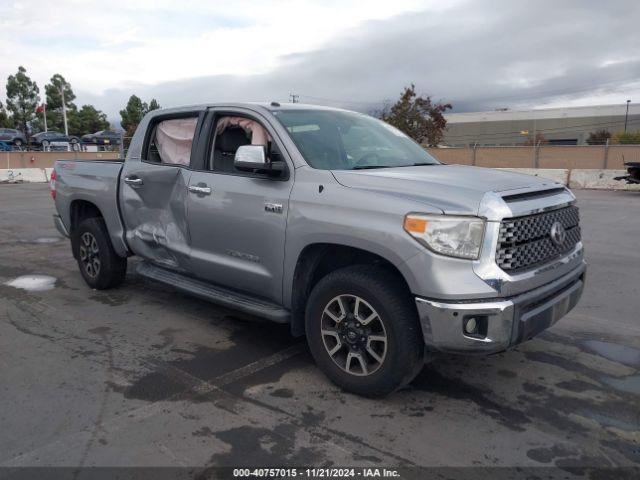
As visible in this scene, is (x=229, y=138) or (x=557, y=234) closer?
(x=557, y=234)

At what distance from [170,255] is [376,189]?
233cm

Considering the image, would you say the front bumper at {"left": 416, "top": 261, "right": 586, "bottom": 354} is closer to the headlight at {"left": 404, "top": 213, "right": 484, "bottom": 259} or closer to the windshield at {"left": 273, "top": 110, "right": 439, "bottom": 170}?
the headlight at {"left": 404, "top": 213, "right": 484, "bottom": 259}

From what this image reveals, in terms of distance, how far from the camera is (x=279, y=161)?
4.04 m

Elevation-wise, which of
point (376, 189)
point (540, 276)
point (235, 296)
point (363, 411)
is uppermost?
point (376, 189)

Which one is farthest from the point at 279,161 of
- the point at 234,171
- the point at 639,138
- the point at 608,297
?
the point at 639,138

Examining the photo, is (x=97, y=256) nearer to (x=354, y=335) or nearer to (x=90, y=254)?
(x=90, y=254)

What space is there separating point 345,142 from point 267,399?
208 centimetres

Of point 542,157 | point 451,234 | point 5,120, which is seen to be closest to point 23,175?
point 542,157

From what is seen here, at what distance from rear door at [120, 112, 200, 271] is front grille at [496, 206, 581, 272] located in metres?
2.69

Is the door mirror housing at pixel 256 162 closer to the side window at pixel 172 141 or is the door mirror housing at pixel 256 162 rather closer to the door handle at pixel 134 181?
the side window at pixel 172 141

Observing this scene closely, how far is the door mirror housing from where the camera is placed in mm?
3836

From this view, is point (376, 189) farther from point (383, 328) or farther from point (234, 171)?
point (234, 171)

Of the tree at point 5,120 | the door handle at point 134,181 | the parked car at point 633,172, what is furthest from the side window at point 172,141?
the tree at point 5,120

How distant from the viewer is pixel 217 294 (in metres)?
4.51
